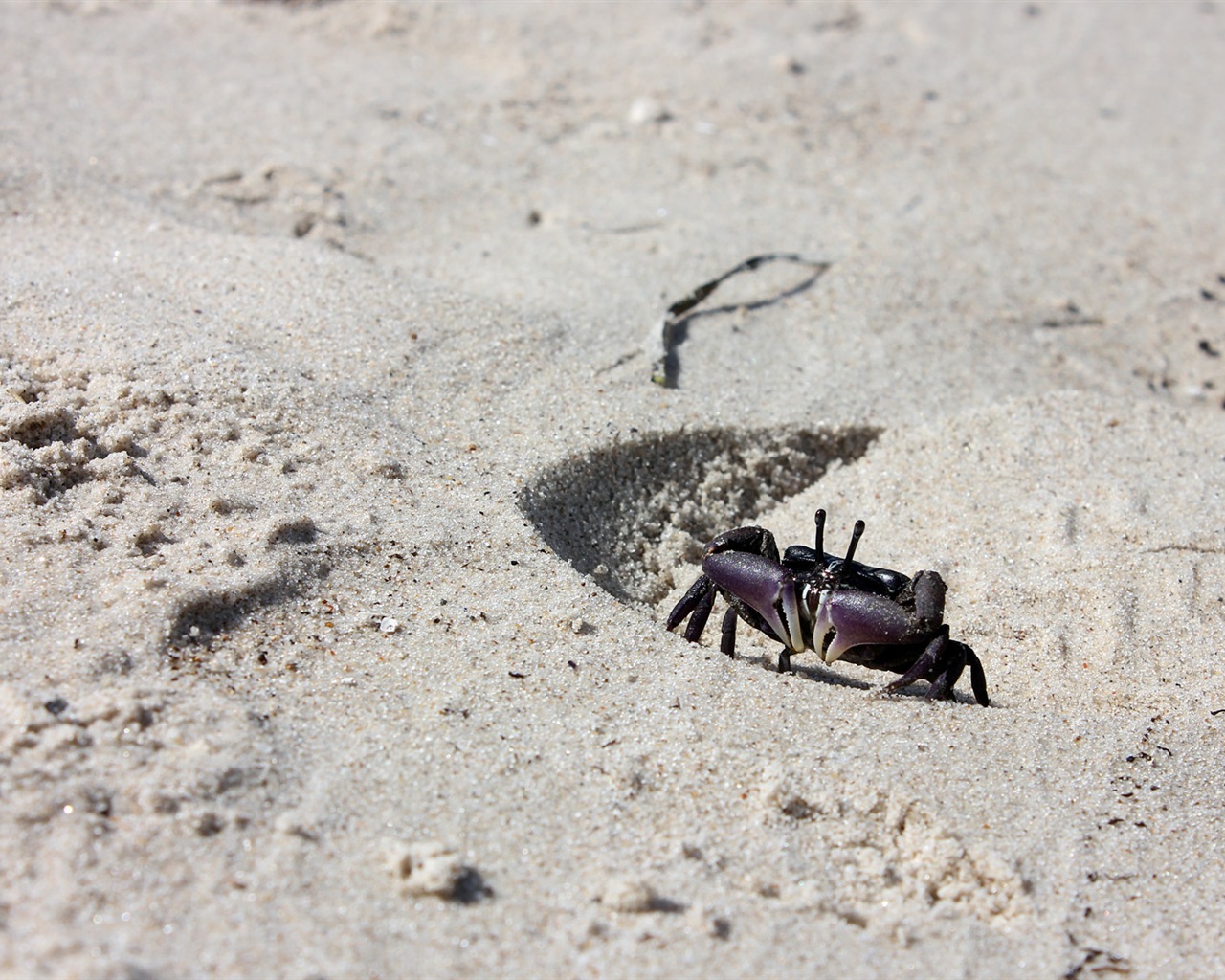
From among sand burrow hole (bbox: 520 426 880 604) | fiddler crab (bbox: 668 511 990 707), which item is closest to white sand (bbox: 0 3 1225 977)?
sand burrow hole (bbox: 520 426 880 604)

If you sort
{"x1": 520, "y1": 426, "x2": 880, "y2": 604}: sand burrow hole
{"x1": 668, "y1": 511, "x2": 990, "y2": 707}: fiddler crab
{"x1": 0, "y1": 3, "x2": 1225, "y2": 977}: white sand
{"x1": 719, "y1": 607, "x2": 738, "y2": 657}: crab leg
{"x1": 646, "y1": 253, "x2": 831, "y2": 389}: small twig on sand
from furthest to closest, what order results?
1. {"x1": 646, "y1": 253, "x2": 831, "y2": 389}: small twig on sand
2. {"x1": 520, "y1": 426, "x2": 880, "y2": 604}: sand burrow hole
3. {"x1": 719, "y1": 607, "x2": 738, "y2": 657}: crab leg
4. {"x1": 668, "y1": 511, "x2": 990, "y2": 707}: fiddler crab
5. {"x1": 0, "y1": 3, "x2": 1225, "y2": 977}: white sand

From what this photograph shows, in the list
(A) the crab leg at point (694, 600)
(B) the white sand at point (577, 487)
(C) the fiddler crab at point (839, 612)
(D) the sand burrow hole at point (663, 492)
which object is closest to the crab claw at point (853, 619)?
(C) the fiddler crab at point (839, 612)

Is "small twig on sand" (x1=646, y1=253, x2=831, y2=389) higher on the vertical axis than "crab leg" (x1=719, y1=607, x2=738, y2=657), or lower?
higher

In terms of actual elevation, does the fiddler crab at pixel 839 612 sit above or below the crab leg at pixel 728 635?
above

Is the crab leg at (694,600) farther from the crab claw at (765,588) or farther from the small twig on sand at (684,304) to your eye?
the small twig on sand at (684,304)

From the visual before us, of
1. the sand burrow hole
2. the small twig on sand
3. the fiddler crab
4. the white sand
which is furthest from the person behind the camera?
the small twig on sand

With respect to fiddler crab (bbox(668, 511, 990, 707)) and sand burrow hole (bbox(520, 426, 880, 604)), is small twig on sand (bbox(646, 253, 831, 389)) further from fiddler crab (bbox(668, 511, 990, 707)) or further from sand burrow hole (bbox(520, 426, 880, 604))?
fiddler crab (bbox(668, 511, 990, 707))

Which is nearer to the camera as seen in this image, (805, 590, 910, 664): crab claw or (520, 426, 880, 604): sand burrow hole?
(805, 590, 910, 664): crab claw

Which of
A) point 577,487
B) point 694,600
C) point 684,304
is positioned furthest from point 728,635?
point 684,304
